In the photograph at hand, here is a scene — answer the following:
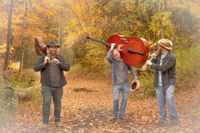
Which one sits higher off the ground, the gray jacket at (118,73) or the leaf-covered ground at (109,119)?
the gray jacket at (118,73)

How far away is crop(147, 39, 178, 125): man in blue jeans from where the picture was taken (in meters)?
8.56

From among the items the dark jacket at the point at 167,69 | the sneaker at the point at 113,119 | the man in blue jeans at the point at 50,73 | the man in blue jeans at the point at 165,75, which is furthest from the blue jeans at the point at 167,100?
the man in blue jeans at the point at 50,73

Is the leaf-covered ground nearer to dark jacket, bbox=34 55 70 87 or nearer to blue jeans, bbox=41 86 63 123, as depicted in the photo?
blue jeans, bbox=41 86 63 123

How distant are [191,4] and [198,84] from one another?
348 centimetres

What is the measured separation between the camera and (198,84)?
13.0m

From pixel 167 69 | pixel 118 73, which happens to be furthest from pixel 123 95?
pixel 167 69

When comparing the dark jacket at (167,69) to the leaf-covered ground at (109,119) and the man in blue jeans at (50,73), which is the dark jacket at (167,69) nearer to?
the leaf-covered ground at (109,119)

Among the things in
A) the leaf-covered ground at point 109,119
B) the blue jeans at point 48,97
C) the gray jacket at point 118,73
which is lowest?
the leaf-covered ground at point 109,119

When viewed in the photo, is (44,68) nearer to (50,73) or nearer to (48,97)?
(50,73)

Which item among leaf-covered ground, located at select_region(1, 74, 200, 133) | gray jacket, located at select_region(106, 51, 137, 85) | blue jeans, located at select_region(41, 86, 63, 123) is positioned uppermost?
gray jacket, located at select_region(106, 51, 137, 85)

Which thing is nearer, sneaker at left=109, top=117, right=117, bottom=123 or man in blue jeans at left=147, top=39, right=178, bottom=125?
man in blue jeans at left=147, top=39, right=178, bottom=125

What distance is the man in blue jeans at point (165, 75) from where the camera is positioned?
8562mm

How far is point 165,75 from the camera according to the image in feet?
28.6

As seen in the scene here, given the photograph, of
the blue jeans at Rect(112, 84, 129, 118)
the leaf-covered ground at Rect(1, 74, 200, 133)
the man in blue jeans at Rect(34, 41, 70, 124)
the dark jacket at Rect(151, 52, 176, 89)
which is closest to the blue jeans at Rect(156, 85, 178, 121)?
the dark jacket at Rect(151, 52, 176, 89)
